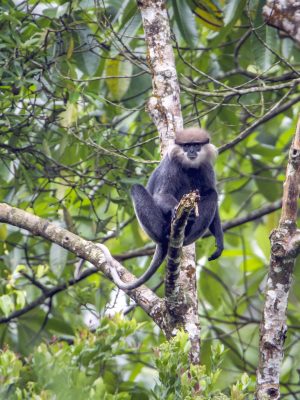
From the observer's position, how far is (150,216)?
210 inches

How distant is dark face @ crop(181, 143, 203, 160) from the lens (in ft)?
17.4

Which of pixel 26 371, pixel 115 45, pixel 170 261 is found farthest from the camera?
pixel 115 45

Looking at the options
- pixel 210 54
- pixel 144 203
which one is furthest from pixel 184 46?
pixel 144 203

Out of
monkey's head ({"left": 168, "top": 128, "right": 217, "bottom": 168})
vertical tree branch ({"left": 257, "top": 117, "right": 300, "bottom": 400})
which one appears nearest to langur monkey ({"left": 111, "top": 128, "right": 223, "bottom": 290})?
monkey's head ({"left": 168, "top": 128, "right": 217, "bottom": 168})

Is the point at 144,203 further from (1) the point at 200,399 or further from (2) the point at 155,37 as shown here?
(1) the point at 200,399

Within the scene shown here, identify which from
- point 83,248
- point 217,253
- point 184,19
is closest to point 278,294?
point 83,248

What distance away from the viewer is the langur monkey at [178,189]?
5.31m

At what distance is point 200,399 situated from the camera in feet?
11.1

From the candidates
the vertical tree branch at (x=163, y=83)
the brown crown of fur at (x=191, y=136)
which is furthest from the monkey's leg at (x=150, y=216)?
the brown crown of fur at (x=191, y=136)

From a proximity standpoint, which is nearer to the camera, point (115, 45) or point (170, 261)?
point (170, 261)

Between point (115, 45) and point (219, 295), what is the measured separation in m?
2.29

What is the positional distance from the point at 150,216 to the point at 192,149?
45 centimetres

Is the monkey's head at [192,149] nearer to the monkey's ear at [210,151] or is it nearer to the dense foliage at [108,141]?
the monkey's ear at [210,151]

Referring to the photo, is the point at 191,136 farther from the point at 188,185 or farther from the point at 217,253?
the point at 217,253
